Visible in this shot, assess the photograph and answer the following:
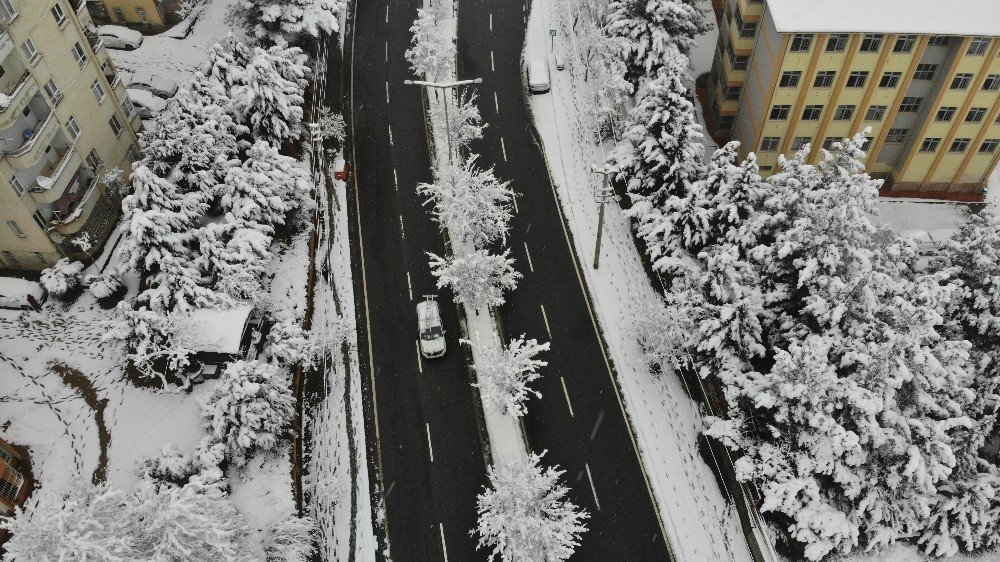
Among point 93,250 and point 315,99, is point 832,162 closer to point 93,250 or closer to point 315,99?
point 315,99

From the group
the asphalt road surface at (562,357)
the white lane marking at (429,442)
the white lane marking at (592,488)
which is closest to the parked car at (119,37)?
the asphalt road surface at (562,357)

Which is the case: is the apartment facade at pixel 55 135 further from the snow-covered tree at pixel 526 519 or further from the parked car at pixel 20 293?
the snow-covered tree at pixel 526 519

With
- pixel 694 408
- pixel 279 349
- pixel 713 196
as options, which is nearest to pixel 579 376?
pixel 694 408

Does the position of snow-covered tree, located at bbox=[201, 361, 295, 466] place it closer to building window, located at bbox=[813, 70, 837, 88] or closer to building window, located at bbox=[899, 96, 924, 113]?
building window, located at bbox=[813, 70, 837, 88]

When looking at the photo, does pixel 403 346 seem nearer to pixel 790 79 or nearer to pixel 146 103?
pixel 146 103

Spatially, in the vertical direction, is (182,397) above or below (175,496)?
above

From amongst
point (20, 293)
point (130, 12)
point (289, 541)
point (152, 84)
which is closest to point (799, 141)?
point (289, 541)
